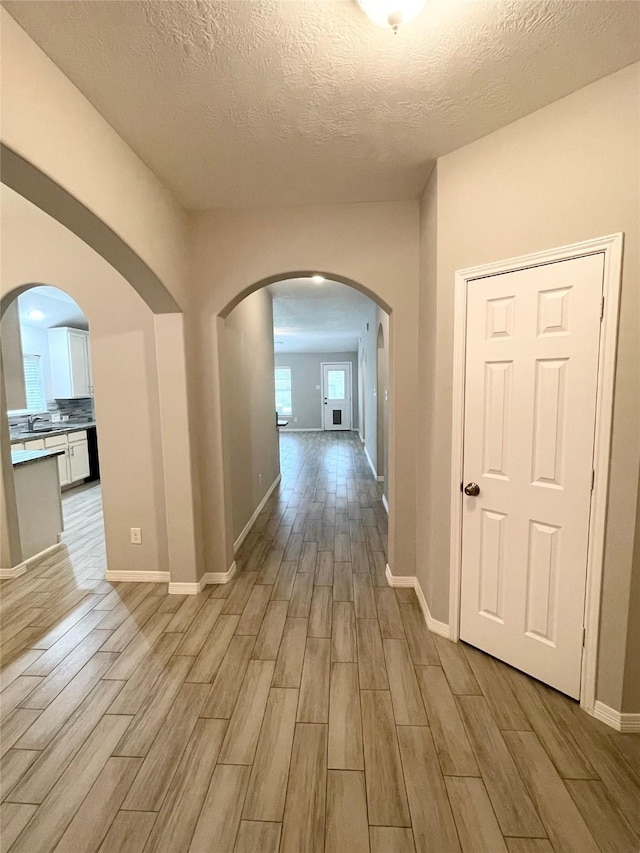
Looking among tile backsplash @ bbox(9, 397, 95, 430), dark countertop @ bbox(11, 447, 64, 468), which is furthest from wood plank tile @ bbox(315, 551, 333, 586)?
tile backsplash @ bbox(9, 397, 95, 430)

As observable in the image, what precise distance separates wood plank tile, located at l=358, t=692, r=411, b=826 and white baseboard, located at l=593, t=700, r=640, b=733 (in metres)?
0.94

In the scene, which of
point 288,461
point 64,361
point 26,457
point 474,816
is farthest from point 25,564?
point 288,461

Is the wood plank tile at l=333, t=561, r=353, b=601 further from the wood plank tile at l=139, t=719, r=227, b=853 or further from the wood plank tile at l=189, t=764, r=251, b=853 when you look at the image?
the wood plank tile at l=189, t=764, r=251, b=853

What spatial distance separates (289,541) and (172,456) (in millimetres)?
1552

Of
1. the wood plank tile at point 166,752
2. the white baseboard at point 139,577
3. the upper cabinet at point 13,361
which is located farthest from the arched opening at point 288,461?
the upper cabinet at point 13,361

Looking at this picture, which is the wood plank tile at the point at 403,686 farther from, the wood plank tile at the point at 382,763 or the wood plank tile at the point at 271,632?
the wood plank tile at the point at 271,632

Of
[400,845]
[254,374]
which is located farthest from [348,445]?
[400,845]

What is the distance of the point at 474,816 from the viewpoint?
1.29m

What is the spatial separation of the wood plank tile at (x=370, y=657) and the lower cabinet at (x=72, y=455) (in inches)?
190

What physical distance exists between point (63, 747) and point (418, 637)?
180 centimetres

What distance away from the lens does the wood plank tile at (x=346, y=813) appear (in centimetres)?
122

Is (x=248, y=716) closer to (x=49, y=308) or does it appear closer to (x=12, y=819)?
(x=12, y=819)

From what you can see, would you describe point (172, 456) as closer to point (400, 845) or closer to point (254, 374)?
point (254, 374)

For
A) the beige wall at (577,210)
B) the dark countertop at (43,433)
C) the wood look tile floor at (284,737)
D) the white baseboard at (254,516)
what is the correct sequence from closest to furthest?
the wood look tile floor at (284,737)
the beige wall at (577,210)
the white baseboard at (254,516)
the dark countertop at (43,433)
